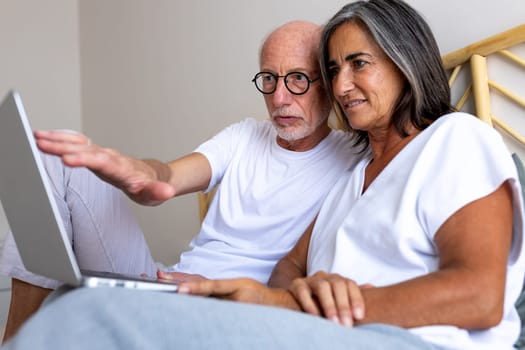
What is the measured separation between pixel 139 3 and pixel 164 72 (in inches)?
19.3

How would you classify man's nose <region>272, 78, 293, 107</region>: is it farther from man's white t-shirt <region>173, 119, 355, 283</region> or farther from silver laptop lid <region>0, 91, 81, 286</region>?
silver laptop lid <region>0, 91, 81, 286</region>

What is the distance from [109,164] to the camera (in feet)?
3.46

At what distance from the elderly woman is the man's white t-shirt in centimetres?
11

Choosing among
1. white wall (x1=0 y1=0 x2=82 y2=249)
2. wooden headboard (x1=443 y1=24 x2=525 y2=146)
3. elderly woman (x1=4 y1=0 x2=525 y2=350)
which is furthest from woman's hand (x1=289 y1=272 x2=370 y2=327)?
white wall (x1=0 y1=0 x2=82 y2=249)

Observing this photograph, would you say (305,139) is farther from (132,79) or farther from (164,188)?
(132,79)

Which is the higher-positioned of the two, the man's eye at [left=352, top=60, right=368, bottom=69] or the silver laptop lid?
the man's eye at [left=352, top=60, right=368, bottom=69]

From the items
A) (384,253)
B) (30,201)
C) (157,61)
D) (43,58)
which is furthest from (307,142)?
(43,58)

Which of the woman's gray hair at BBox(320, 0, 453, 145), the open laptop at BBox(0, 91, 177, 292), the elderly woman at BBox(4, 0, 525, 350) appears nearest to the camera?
the elderly woman at BBox(4, 0, 525, 350)

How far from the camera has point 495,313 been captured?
88cm

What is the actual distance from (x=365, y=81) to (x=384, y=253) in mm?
395

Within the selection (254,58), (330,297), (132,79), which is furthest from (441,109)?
(132,79)

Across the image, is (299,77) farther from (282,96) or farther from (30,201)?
(30,201)

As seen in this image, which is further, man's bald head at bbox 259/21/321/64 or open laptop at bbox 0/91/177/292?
man's bald head at bbox 259/21/321/64

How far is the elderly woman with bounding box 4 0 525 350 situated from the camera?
0.65m
